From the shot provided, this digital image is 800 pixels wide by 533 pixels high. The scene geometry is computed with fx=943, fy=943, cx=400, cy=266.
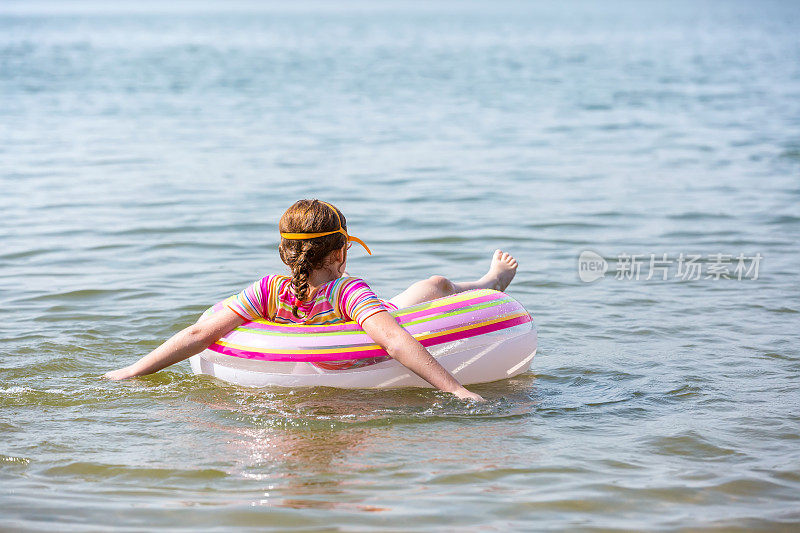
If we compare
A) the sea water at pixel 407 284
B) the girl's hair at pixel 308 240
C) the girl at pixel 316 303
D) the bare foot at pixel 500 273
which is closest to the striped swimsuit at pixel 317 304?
the girl at pixel 316 303

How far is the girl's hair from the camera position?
4.35 metres

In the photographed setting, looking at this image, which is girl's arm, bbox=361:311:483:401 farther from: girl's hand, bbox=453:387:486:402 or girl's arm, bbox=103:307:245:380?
girl's arm, bbox=103:307:245:380

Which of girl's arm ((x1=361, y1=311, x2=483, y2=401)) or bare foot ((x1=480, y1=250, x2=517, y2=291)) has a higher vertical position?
bare foot ((x1=480, y1=250, x2=517, y2=291))

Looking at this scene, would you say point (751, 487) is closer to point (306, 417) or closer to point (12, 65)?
point (306, 417)

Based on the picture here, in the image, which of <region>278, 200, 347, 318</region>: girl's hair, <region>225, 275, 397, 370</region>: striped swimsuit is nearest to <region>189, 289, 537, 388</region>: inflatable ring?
<region>225, 275, 397, 370</region>: striped swimsuit

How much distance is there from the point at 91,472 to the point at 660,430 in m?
2.45

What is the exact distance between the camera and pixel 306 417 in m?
4.39

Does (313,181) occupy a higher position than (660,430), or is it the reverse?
(313,181)

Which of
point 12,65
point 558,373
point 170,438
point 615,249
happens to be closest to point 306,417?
point 170,438

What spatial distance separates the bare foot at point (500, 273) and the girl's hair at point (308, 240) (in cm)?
138

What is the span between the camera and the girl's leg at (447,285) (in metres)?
4.92

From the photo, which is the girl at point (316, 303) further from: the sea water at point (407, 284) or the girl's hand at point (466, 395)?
the sea water at point (407, 284)

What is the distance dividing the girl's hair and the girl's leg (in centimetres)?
63

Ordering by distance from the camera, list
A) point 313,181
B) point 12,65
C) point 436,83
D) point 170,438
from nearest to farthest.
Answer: point 170,438 < point 313,181 < point 436,83 < point 12,65
